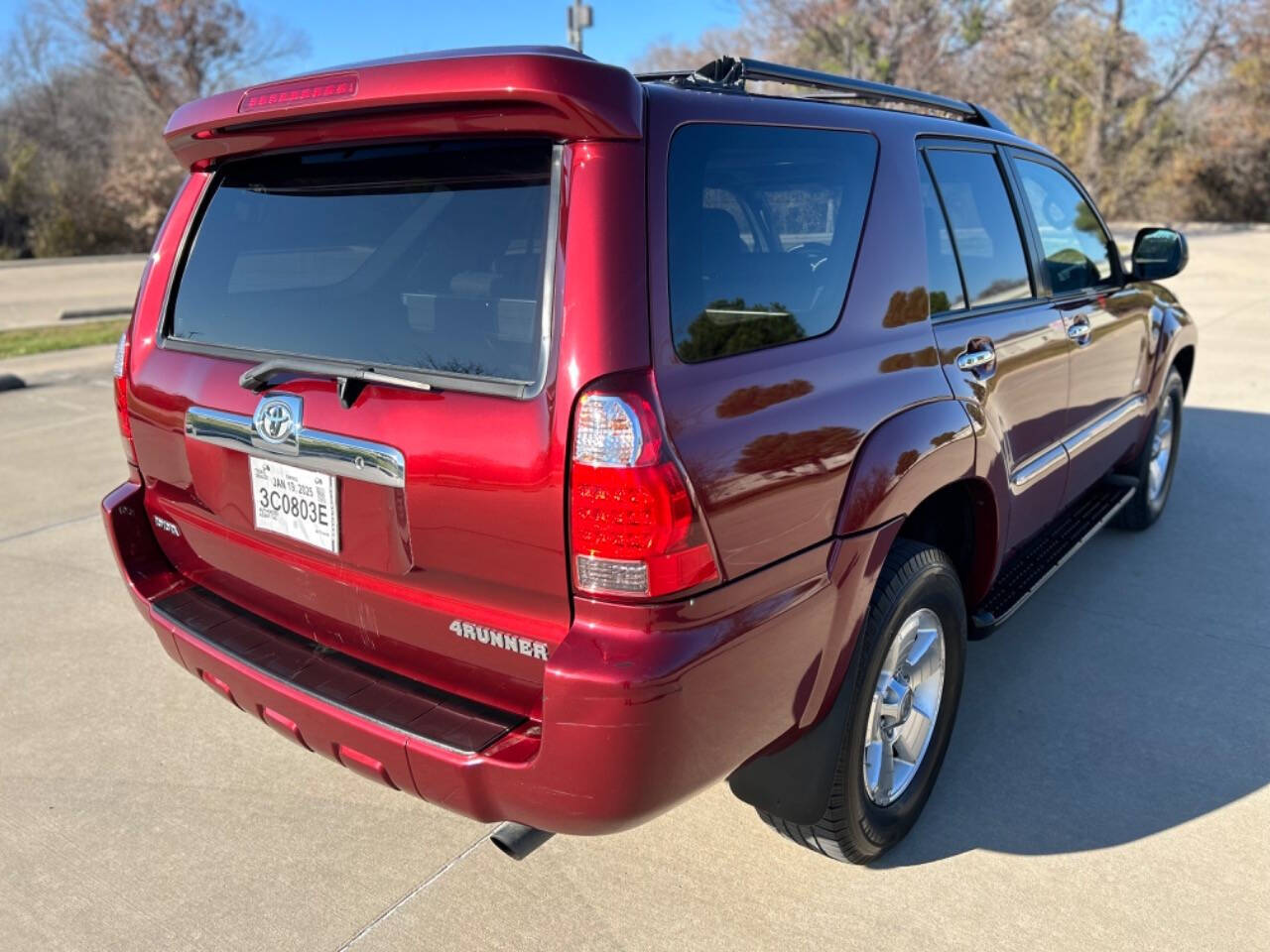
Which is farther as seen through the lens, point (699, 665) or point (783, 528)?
point (783, 528)

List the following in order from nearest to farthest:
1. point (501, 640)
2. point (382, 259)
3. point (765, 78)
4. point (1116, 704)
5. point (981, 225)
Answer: point (501, 640), point (382, 259), point (765, 78), point (981, 225), point (1116, 704)

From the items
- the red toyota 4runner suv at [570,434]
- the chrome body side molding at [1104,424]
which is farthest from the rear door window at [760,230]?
the chrome body side molding at [1104,424]

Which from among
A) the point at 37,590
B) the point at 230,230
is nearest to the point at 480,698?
the point at 230,230

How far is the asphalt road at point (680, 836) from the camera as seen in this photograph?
2.42 metres

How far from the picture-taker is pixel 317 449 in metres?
2.17

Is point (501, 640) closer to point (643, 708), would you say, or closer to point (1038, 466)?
point (643, 708)

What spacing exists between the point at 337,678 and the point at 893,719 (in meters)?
1.40

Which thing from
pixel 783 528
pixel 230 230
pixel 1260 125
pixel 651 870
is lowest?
pixel 651 870

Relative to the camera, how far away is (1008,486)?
10.0 feet

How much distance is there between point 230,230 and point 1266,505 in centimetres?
520

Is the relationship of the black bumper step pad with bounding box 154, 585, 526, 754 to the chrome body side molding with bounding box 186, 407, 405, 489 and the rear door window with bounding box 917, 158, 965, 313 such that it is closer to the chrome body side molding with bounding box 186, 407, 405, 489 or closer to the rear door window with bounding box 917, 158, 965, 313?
the chrome body side molding with bounding box 186, 407, 405, 489

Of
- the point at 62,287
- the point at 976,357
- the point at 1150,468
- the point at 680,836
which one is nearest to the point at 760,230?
the point at 976,357

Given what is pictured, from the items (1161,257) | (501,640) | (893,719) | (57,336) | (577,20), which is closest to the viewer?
(501,640)

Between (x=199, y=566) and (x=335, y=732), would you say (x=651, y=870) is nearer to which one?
(x=335, y=732)
